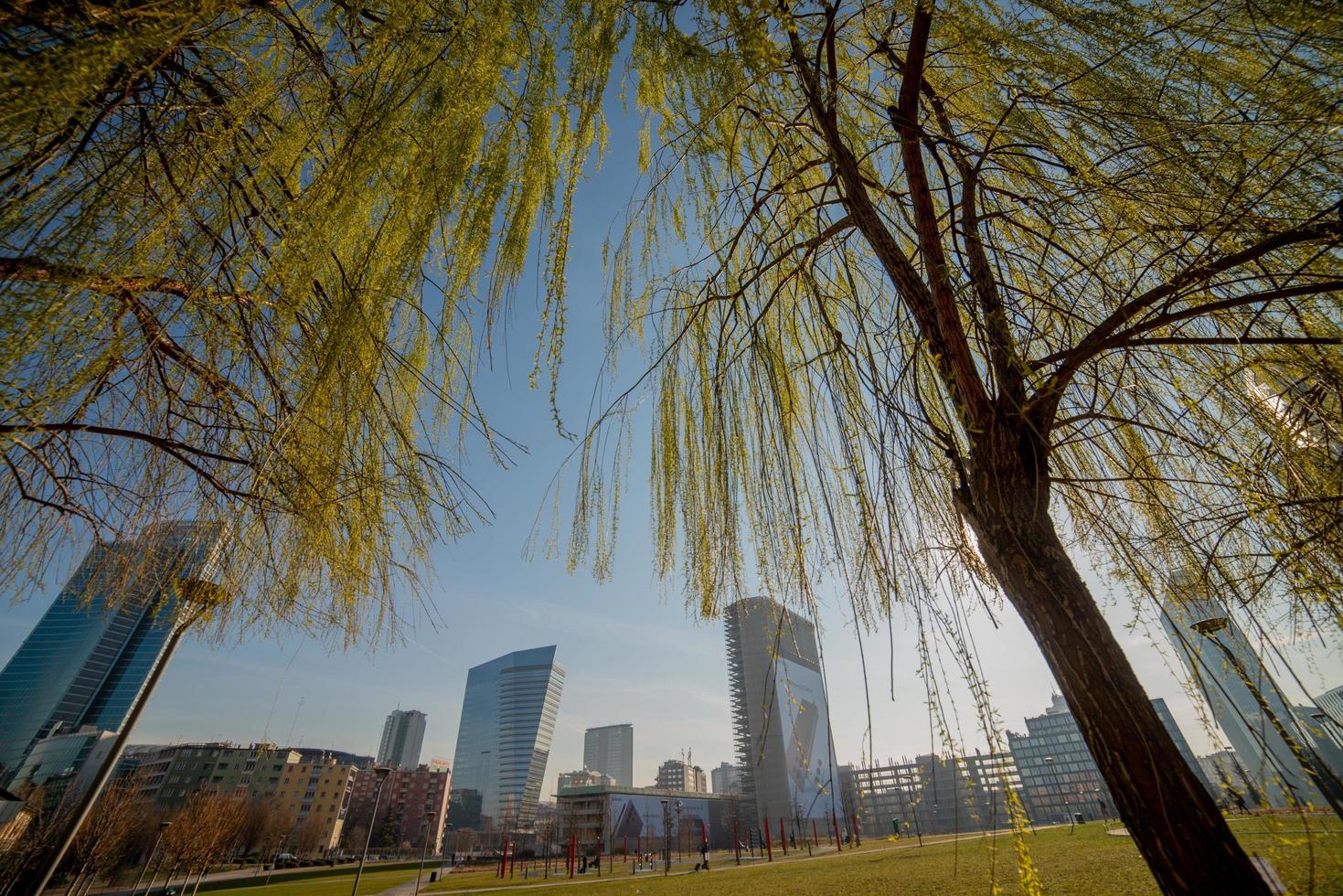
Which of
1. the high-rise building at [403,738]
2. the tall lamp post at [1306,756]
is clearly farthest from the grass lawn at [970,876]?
the high-rise building at [403,738]

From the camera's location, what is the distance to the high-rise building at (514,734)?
93.8 metres

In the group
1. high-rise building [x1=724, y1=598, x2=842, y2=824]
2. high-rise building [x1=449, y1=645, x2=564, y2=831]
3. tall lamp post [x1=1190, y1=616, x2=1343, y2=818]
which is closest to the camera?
tall lamp post [x1=1190, y1=616, x2=1343, y2=818]

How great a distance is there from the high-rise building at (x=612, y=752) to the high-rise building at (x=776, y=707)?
297 ft

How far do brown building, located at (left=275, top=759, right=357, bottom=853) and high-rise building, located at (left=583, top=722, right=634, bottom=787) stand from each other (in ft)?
329

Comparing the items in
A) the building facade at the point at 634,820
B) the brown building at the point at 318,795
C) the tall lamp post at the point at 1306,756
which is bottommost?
the tall lamp post at the point at 1306,756

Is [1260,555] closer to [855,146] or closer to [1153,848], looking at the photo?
[1153,848]

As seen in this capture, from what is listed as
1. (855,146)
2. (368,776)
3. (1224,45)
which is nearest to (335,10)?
(855,146)

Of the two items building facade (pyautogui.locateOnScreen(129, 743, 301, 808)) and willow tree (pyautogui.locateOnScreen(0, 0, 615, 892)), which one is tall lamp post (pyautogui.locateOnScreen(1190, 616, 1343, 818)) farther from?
building facade (pyautogui.locateOnScreen(129, 743, 301, 808))

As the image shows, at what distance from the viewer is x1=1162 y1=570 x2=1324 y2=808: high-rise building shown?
4.78ft

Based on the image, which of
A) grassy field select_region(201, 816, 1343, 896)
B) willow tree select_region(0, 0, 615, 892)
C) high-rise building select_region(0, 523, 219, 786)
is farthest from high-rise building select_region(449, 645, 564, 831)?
willow tree select_region(0, 0, 615, 892)

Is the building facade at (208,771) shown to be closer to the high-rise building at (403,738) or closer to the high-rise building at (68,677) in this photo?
the high-rise building at (68,677)

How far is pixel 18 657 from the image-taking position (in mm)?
53406

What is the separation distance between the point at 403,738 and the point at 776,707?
121475mm

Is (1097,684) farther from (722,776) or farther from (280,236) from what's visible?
(722,776)
